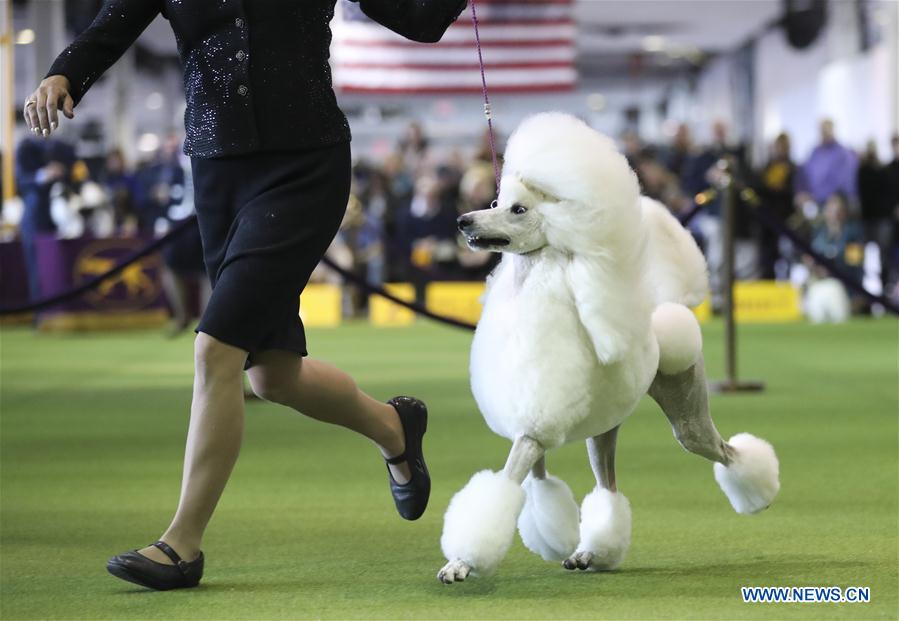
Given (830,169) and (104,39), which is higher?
(104,39)

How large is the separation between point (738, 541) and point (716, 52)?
36.9 m

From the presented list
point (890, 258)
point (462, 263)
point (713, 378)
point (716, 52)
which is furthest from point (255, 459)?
point (716, 52)

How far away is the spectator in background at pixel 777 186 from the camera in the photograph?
17422 mm

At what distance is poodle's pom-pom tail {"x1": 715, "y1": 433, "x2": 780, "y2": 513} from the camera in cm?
414

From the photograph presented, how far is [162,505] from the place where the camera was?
504 centimetres

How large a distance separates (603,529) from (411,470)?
0.62 metres

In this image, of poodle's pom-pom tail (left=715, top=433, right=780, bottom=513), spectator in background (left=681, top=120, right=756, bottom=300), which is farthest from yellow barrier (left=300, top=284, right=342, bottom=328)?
poodle's pom-pom tail (left=715, top=433, right=780, bottom=513)

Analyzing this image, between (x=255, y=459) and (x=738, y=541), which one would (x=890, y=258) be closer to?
(x=255, y=459)

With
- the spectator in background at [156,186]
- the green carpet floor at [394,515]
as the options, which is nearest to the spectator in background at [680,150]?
the spectator in background at [156,186]

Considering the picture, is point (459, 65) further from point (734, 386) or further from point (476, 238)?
point (476, 238)

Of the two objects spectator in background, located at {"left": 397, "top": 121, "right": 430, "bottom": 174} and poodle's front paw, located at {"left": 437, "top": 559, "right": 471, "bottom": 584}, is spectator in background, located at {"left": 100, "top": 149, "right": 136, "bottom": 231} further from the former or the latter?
poodle's front paw, located at {"left": 437, "top": 559, "right": 471, "bottom": 584}

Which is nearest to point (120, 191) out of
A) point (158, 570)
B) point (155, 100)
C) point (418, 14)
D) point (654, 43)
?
point (418, 14)

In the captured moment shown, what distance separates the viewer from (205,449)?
3.62 metres

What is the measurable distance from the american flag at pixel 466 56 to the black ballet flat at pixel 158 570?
37.8 feet
